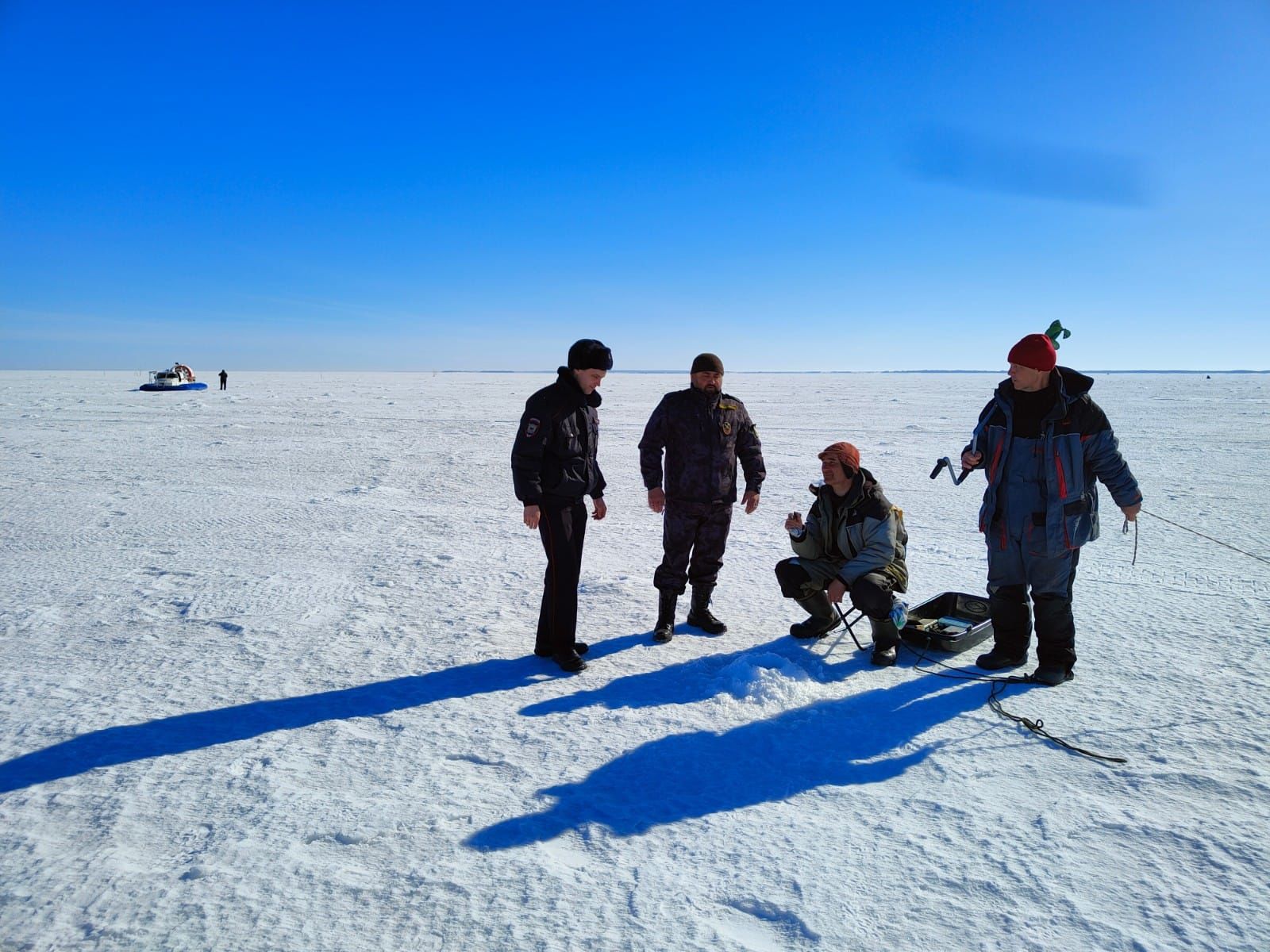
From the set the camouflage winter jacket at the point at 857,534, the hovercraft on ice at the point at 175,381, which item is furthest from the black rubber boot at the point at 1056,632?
the hovercraft on ice at the point at 175,381

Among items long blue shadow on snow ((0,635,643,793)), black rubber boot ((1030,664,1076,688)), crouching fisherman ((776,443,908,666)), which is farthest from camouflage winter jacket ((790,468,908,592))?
long blue shadow on snow ((0,635,643,793))

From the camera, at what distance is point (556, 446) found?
12.4ft

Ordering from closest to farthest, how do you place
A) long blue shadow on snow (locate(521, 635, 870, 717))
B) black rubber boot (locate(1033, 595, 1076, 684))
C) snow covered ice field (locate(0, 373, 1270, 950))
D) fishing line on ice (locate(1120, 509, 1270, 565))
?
snow covered ice field (locate(0, 373, 1270, 950)), long blue shadow on snow (locate(521, 635, 870, 717)), black rubber boot (locate(1033, 595, 1076, 684)), fishing line on ice (locate(1120, 509, 1270, 565))

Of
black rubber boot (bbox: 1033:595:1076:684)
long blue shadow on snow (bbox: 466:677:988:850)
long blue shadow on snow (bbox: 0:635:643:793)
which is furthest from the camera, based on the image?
black rubber boot (bbox: 1033:595:1076:684)

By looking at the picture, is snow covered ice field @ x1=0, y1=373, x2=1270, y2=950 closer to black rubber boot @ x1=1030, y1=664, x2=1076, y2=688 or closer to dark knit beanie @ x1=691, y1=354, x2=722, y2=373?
black rubber boot @ x1=1030, y1=664, x2=1076, y2=688

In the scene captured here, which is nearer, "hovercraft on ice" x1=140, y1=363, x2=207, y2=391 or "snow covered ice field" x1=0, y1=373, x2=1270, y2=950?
"snow covered ice field" x1=0, y1=373, x2=1270, y2=950

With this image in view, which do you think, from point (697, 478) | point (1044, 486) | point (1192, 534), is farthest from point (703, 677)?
point (1192, 534)

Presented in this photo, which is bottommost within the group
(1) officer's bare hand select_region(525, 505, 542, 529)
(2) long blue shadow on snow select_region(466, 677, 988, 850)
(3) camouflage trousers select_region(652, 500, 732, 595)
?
(2) long blue shadow on snow select_region(466, 677, 988, 850)

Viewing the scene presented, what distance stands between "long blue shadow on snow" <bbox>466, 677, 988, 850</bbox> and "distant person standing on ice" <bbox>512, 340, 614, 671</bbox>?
41.1 inches

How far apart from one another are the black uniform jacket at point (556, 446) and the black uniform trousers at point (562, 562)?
3.1 inches

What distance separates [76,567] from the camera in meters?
5.48

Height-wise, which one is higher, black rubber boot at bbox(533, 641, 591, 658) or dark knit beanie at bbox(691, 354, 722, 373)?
dark knit beanie at bbox(691, 354, 722, 373)

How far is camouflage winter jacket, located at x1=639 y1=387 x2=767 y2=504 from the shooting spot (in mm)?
4234

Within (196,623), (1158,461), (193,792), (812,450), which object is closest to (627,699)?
(193,792)
